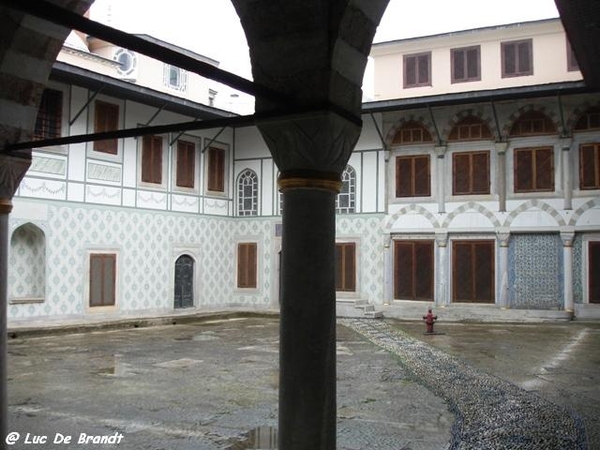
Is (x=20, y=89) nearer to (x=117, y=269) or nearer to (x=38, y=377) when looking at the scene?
(x=38, y=377)

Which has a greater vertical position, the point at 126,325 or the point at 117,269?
the point at 117,269

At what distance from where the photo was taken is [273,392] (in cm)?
836

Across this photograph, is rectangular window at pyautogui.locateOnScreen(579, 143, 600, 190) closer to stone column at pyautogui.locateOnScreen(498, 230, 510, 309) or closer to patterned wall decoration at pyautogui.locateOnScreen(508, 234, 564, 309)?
patterned wall decoration at pyautogui.locateOnScreen(508, 234, 564, 309)

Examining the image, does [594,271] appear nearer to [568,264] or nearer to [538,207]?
[568,264]

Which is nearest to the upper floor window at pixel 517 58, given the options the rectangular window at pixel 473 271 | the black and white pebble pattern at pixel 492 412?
the rectangular window at pixel 473 271

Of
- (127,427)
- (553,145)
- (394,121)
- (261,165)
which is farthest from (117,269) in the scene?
(553,145)

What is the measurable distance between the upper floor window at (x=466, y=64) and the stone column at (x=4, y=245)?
18.4 m

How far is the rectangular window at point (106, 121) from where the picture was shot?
56.8 ft

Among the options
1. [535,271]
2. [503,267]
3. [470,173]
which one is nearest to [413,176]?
[470,173]

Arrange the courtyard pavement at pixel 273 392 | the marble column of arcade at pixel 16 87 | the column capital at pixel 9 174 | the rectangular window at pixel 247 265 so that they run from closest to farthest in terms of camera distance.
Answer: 1. the marble column of arcade at pixel 16 87
2. the column capital at pixel 9 174
3. the courtyard pavement at pixel 273 392
4. the rectangular window at pixel 247 265

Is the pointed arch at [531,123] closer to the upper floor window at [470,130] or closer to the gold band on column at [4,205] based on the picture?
the upper floor window at [470,130]

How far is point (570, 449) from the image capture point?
5703mm

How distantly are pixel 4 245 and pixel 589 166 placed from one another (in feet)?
55.7

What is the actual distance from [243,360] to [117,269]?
791cm
